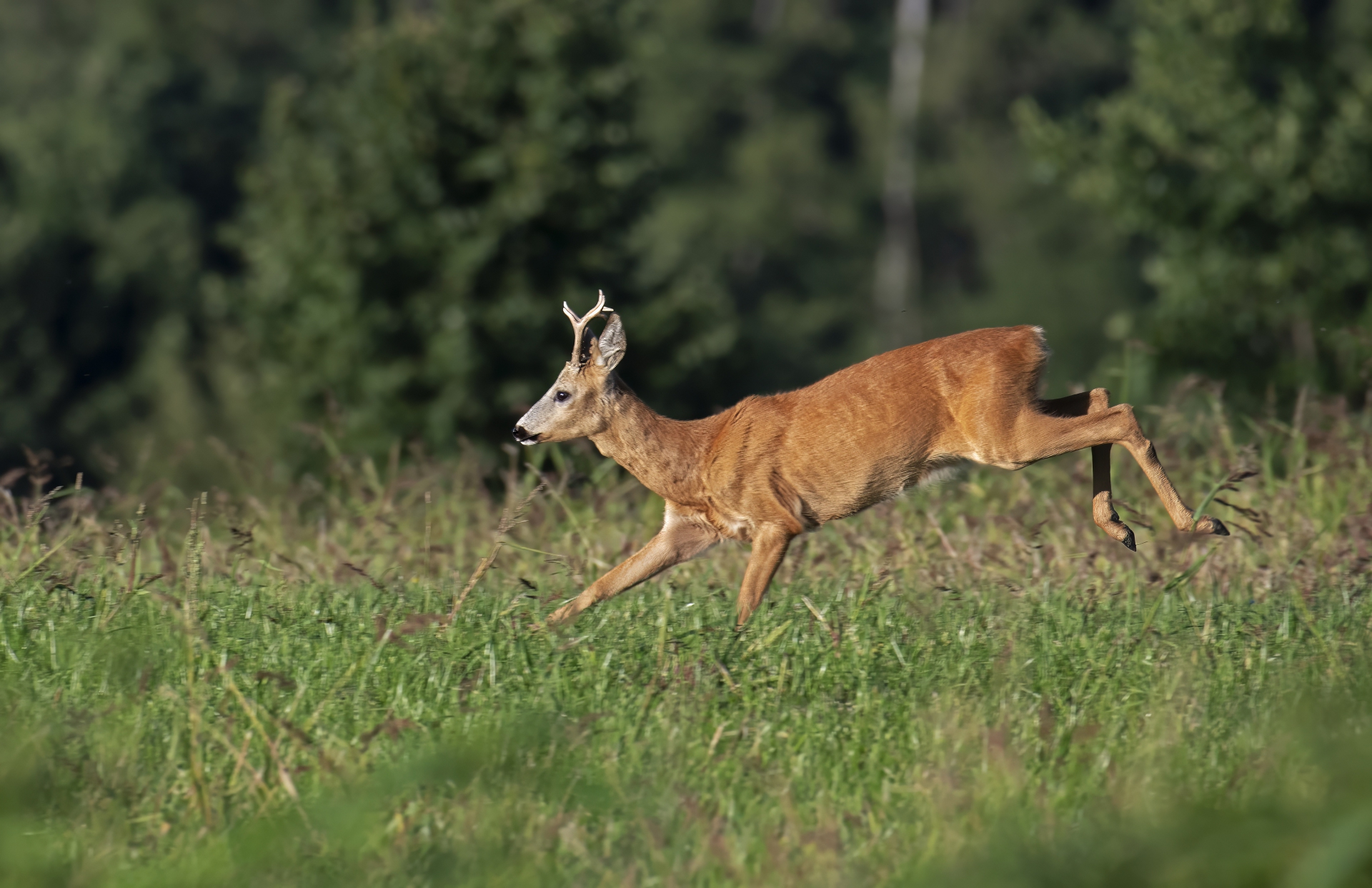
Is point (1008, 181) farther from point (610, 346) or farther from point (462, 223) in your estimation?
point (610, 346)

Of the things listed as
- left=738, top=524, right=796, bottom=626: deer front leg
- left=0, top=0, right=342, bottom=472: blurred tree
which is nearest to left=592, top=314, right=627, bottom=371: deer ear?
left=738, top=524, right=796, bottom=626: deer front leg

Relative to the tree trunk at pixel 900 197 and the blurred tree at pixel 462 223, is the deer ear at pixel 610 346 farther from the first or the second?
the tree trunk at pixel 900 197

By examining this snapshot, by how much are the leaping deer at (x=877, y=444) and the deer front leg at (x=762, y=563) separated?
1 cm

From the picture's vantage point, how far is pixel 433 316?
24.5 metres

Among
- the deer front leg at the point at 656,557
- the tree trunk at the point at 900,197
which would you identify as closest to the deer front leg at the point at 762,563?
the deer front leg at the point at 656,557

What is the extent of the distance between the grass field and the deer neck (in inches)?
11.3

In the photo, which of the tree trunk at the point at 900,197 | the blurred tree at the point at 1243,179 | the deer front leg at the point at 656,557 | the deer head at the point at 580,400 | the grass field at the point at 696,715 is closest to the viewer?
the grass field at the point at 696,715

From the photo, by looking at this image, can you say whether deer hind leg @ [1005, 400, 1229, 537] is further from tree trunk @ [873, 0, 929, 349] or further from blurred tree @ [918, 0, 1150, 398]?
tree trunk @ [873, 0, 929, 349]

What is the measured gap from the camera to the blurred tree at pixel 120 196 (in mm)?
38781

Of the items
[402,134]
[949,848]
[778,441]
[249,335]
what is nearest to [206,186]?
[249,335]

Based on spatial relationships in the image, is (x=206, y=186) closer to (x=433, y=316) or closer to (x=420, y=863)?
(x=433, y=316)

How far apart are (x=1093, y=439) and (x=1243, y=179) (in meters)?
16.7

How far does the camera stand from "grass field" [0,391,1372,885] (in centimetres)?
409

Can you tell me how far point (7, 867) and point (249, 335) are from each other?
2585 cm
